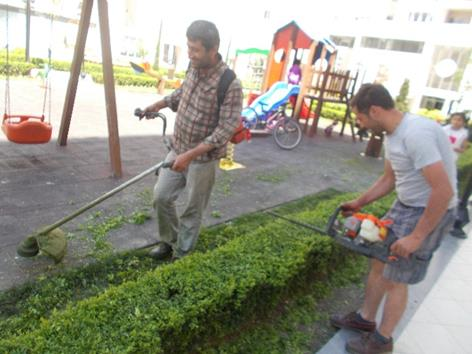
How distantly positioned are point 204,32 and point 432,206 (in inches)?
66.3

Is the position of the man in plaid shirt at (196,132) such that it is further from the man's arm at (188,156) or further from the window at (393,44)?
the window at (393,44)

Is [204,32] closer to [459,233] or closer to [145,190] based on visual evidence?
[145,190]

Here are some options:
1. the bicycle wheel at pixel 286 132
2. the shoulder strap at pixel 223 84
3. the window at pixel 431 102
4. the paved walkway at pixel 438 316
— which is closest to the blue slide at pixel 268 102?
the bicycle wheel at pixel 286 132

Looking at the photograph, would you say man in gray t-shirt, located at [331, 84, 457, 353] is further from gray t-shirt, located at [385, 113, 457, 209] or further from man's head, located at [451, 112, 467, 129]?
man's head, located at [451, 112, 467, 129]

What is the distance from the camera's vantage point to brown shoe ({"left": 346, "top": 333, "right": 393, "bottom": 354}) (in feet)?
8.60

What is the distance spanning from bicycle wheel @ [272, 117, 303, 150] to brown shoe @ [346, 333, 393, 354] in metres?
6.43

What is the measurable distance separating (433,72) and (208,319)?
33.4 meters

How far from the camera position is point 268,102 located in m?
9.80

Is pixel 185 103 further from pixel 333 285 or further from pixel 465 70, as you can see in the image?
pixel 465 70

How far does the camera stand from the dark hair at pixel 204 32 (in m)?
2.50

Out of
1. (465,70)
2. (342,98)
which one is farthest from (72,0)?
(465,70)

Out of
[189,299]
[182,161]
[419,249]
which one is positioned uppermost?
[182,161]

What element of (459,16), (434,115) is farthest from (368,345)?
(459,16)

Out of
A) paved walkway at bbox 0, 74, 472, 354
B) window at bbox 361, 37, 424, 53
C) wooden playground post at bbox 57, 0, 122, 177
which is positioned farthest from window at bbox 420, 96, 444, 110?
wooden playground post at bbox 57, 0, 122, 177
